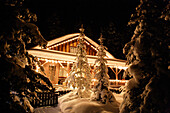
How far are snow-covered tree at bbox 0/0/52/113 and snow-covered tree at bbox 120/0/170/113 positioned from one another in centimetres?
368

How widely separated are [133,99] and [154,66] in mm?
1647

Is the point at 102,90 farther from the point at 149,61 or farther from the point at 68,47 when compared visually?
the point at 68,47

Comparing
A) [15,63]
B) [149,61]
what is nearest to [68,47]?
[149,61]

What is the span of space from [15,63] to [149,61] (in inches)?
199

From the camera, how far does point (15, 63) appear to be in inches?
125

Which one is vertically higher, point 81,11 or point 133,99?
point 81,11

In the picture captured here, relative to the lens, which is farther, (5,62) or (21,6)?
(21,6)

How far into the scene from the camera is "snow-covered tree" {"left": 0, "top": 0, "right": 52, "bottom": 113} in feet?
9.66

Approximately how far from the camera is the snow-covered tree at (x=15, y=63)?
294cm

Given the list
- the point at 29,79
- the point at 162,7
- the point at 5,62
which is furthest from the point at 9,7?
the point at 162,7

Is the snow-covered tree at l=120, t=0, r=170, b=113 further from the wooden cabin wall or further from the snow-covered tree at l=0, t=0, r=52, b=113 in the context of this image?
the wooden cabin wall

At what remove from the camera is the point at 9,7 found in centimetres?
334

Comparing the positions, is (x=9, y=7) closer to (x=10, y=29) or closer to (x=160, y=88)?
(x=10, y=29)

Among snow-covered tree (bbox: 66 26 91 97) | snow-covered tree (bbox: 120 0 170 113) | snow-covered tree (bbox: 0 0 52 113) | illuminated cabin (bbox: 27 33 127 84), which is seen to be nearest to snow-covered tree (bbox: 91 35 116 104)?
snow-covered tree (bbox: 66 26 91 97)
